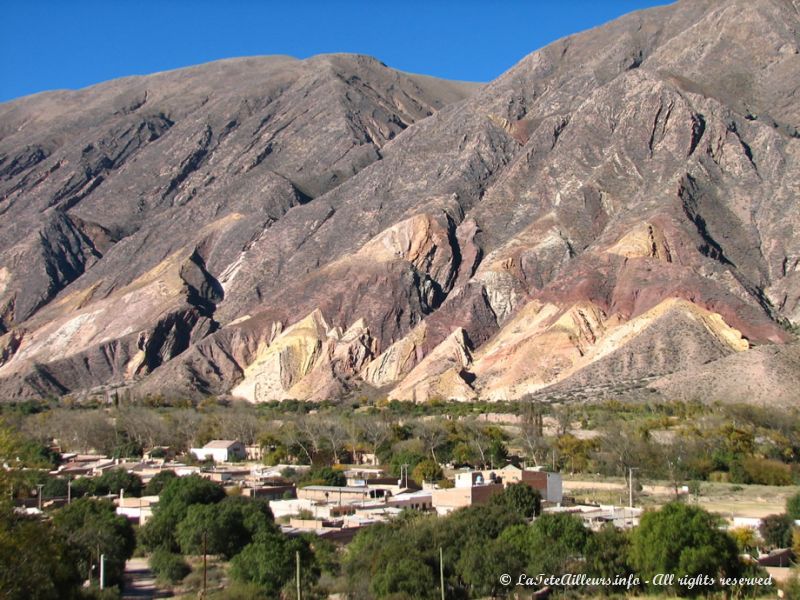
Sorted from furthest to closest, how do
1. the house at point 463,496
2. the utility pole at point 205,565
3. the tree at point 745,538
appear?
the house at point 463,496, the tree at point 745,538, the utility pole at point 205,565

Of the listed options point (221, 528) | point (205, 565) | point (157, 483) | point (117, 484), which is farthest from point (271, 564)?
point (117, 484)

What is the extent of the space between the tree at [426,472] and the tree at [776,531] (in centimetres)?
2629

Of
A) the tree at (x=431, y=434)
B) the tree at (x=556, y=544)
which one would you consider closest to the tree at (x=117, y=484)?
the tree at (x=431, y=434)

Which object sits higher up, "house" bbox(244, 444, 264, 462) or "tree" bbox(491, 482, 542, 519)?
"house" bbox(244, 444, 264, 462)

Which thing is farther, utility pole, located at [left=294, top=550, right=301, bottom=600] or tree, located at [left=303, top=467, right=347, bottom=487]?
tree, located at [left=303, top=467, right=347, bottom=487]

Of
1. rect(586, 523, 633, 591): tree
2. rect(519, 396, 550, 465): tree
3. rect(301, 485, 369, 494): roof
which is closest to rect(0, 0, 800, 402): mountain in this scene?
rect(519, 396, 550, 465): tree

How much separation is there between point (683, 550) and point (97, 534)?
69.7 ft

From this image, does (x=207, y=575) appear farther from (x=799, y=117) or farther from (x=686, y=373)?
(x=799, y=117)

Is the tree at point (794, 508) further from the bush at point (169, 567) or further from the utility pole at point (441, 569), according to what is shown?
the bush at point (169, 567)

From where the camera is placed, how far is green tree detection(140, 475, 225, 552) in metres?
52.0

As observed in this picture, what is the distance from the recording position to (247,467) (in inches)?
3297

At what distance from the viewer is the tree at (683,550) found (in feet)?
127

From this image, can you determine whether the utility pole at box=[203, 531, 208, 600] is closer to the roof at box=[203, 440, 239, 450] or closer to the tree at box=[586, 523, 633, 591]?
the tree at box=[586, 523, 633, 591]

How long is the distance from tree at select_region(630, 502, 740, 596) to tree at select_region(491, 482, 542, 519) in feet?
36.3
